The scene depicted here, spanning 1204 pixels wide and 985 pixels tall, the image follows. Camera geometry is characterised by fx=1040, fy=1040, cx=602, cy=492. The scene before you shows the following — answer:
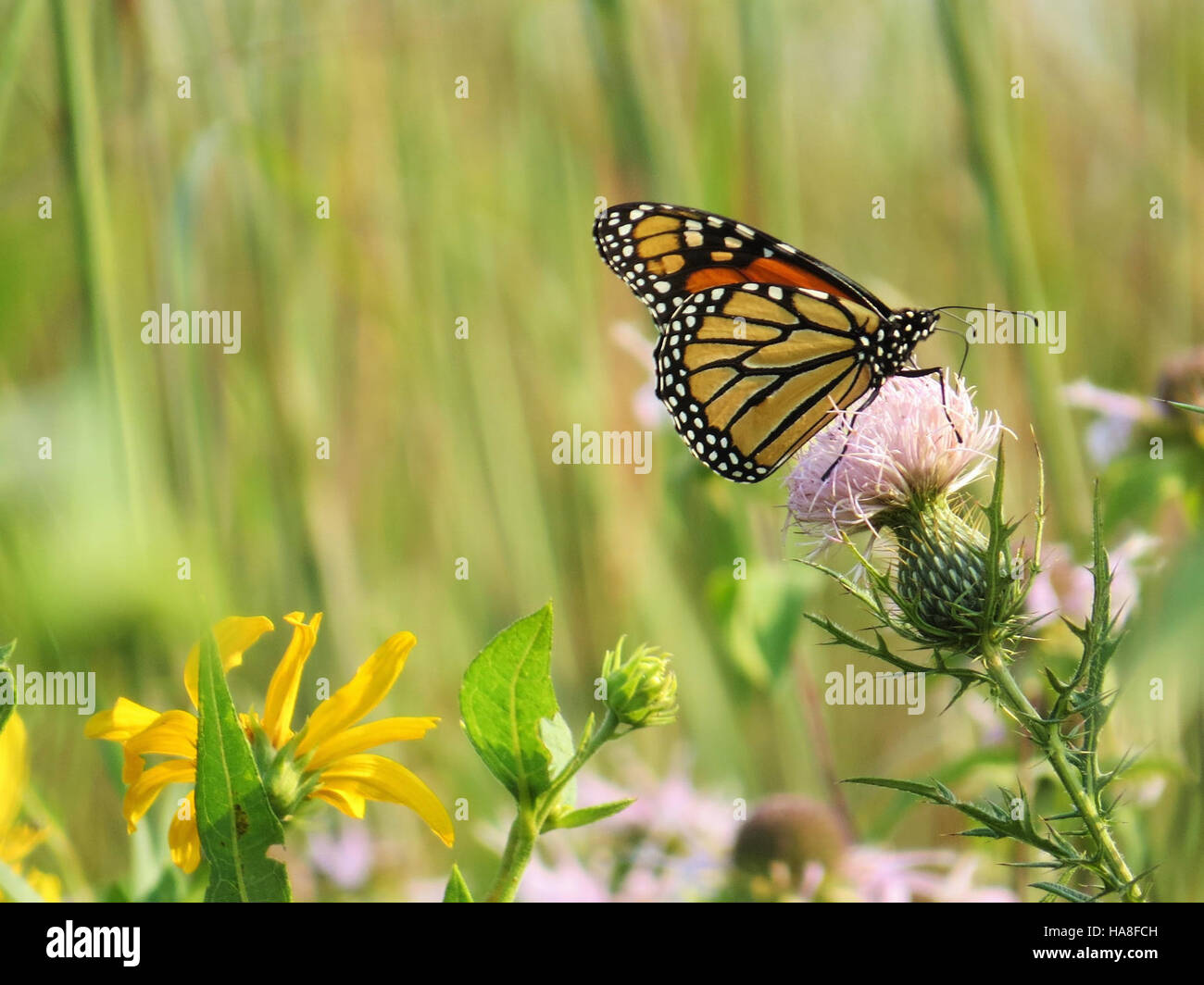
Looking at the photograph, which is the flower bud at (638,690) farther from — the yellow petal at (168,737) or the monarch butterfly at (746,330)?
the monarch butterfly at (746,330)

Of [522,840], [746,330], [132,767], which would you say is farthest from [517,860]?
[746,330]

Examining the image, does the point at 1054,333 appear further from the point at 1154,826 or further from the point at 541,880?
the point at 541,880

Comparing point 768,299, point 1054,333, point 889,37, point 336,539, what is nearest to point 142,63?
point 336,539

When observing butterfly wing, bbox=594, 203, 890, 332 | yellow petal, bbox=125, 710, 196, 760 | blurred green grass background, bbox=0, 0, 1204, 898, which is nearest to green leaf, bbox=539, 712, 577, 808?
yellow petal, bbox=125, 710, 196, 760

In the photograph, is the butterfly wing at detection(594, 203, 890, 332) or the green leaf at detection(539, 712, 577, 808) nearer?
the green leaf at detection(539, 712, 577, 808)

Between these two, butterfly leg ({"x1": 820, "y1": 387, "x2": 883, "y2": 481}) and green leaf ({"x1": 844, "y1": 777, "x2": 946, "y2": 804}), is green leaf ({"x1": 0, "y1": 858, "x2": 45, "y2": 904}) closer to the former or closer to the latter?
green leaf ({"x1": 844, "y1": 777, "x2": 946, "y2": 804})

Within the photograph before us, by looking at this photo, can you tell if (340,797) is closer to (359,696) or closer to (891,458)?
(359,696)

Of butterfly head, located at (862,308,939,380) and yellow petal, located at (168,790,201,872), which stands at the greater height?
butterfly head, located at (862,308,939,380)
